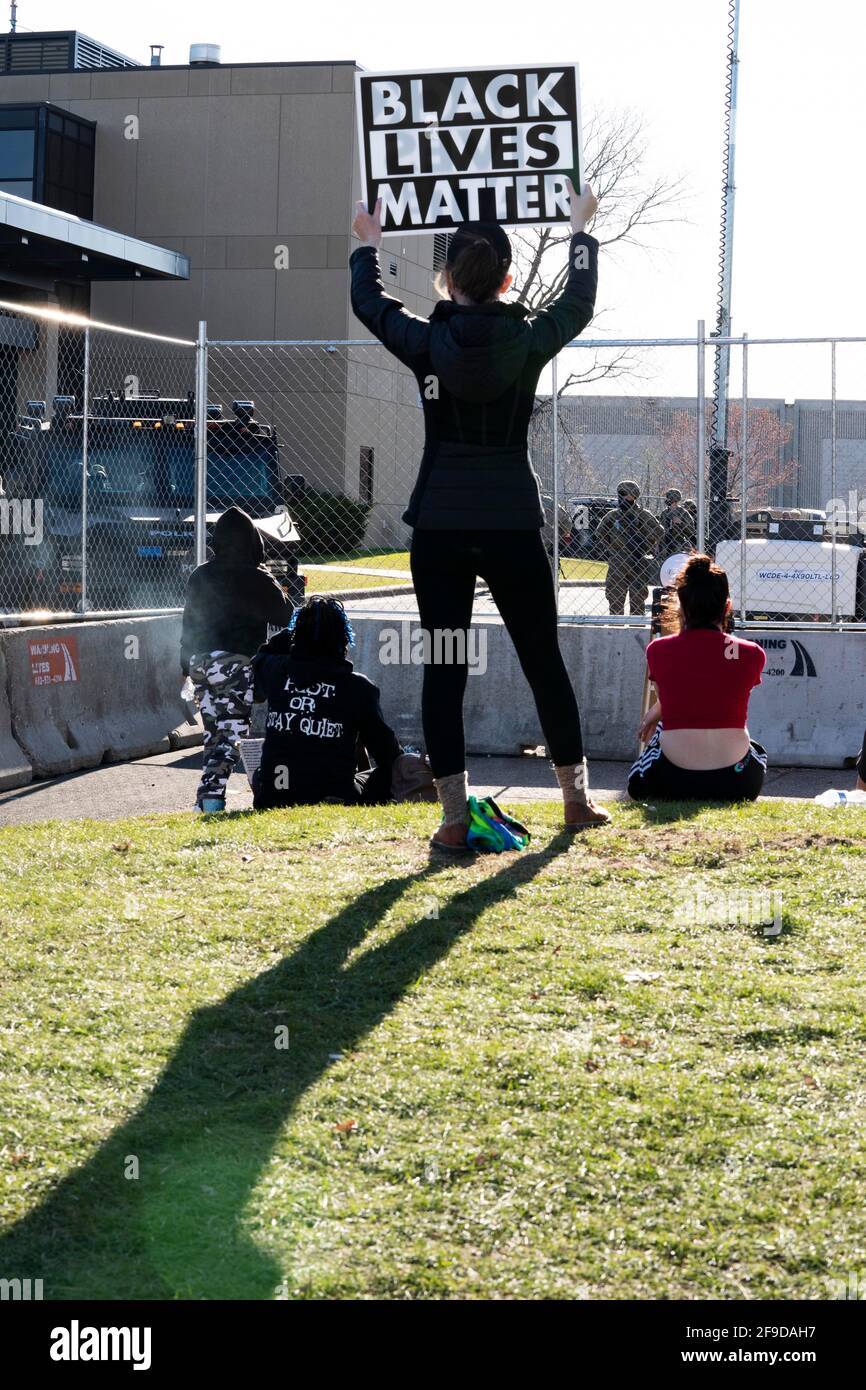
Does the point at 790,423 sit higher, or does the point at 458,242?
the point at 790,423

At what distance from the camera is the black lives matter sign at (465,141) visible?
7.22m

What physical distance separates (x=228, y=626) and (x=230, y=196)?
31531mm

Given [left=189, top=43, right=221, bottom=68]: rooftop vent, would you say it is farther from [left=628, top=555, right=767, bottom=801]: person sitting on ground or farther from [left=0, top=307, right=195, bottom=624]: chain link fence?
[left=628, top=555, right=767, bottom=801]: person sitting on ground

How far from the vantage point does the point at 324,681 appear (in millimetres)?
7285

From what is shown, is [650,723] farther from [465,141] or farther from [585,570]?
[585,570]

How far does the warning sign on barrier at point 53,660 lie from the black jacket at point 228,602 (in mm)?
1838

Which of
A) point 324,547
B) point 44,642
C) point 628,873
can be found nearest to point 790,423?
point 324,547

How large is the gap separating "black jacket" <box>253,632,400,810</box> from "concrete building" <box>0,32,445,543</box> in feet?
92.6

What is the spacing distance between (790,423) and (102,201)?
65.9 feet

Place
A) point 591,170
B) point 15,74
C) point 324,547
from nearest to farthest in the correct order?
1. point 324,547
2. point 15,74
3. point 591,170

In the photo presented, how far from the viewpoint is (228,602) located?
9.20 m

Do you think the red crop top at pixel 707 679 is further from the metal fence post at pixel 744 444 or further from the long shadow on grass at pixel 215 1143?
the metal fence post at pixel 744 444

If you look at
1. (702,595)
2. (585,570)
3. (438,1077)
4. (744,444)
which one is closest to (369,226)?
(702,595)

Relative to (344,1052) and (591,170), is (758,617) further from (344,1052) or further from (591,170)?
(591,170)
